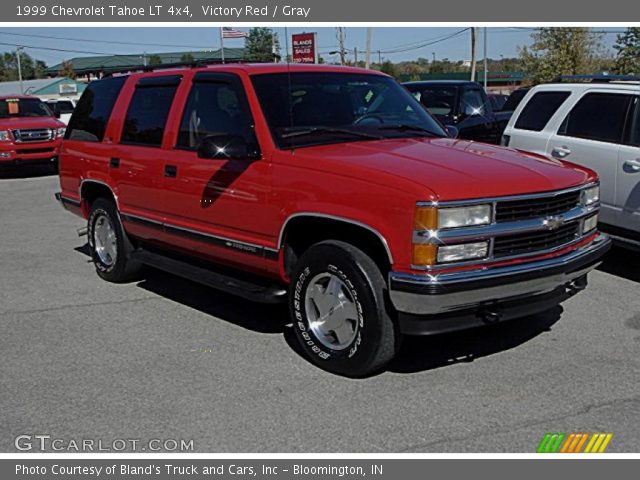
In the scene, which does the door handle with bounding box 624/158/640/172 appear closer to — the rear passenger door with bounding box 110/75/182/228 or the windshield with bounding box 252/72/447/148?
the windshield with bounding box 252/72/447/148

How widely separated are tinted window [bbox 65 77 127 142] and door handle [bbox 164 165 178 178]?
142cm

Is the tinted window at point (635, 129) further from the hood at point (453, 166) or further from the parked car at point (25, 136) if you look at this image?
the parked car at point (25, 136)

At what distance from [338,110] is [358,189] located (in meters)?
1.33

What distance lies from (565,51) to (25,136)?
3940 cm

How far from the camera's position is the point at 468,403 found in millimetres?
4375

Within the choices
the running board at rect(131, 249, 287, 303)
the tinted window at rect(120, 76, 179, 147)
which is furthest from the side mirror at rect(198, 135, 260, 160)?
the tinted window at rect(120, 76, 179, 147)

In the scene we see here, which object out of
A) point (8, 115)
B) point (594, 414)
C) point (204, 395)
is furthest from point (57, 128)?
point (594, 414)

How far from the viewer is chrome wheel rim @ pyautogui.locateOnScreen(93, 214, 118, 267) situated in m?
7.21

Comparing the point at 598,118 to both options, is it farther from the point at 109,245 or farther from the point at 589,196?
the point at 109,245

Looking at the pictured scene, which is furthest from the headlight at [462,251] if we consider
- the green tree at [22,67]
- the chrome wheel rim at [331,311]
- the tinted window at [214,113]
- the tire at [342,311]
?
the green tree at [22,67]

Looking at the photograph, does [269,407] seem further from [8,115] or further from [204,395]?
[8,115]

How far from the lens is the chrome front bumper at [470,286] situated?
418cm

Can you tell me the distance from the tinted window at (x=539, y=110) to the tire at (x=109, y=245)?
14.8ft

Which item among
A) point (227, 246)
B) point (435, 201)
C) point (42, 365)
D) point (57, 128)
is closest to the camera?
point (435, 201)
